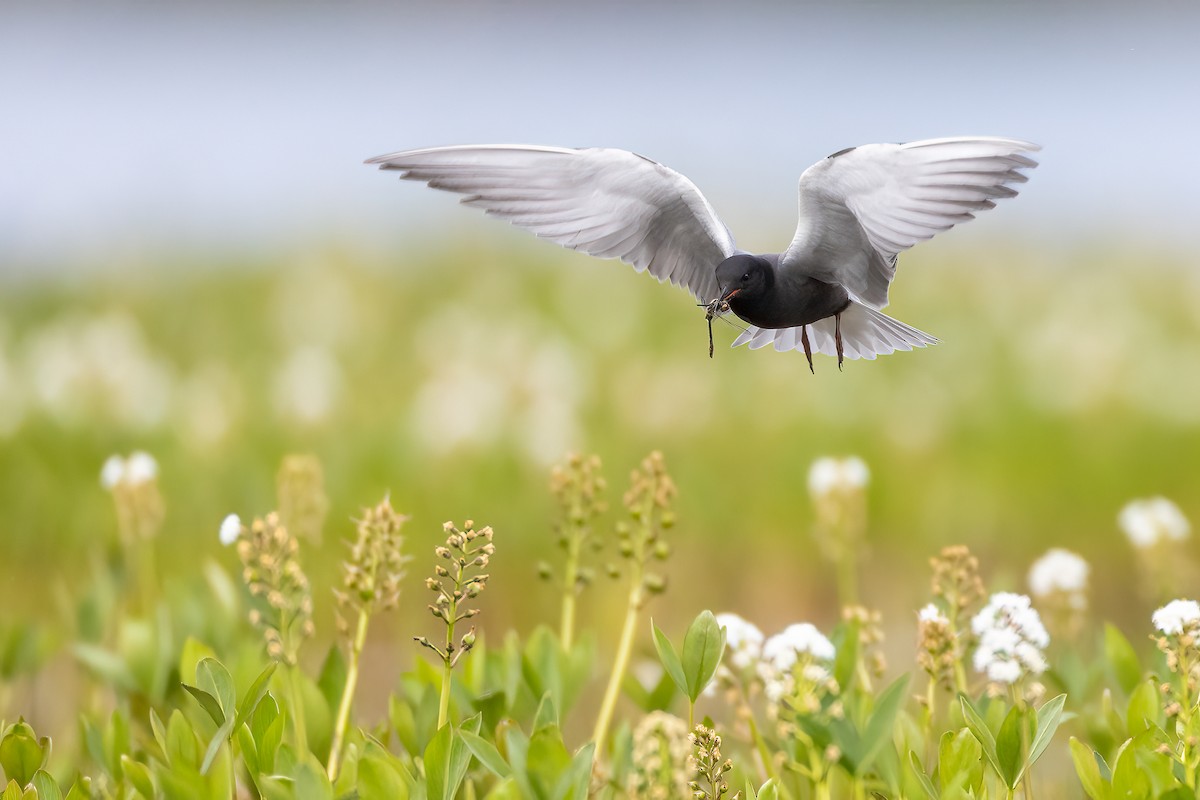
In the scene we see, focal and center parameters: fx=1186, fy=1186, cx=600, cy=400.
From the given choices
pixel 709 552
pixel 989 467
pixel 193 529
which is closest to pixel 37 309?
pixel 193 529

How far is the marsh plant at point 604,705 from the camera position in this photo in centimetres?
108

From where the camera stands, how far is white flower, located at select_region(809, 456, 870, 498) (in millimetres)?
1795

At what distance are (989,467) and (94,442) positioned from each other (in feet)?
7.68

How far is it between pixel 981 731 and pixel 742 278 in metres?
0.49

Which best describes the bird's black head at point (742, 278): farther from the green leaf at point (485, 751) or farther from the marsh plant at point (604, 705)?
the green leaf at point (485, 751)

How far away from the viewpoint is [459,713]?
139 centimetres

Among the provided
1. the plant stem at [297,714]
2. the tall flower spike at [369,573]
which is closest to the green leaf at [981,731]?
the tall flower spike at [369,573]

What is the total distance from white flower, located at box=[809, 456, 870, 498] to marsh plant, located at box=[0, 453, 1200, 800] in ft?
1.00

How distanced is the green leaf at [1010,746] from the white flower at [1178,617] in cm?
16

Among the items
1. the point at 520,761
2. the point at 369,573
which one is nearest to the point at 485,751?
the point at 520,761

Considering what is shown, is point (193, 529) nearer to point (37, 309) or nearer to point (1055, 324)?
point (37, 309)

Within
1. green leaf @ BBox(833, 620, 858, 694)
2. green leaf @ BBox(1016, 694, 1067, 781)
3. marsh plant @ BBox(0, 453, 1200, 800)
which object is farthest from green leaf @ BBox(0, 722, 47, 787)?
green leaf @ BBox(1016, 694, 1067, 781)

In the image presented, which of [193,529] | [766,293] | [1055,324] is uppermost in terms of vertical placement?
[766,293]

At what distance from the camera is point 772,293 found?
1096 mm
